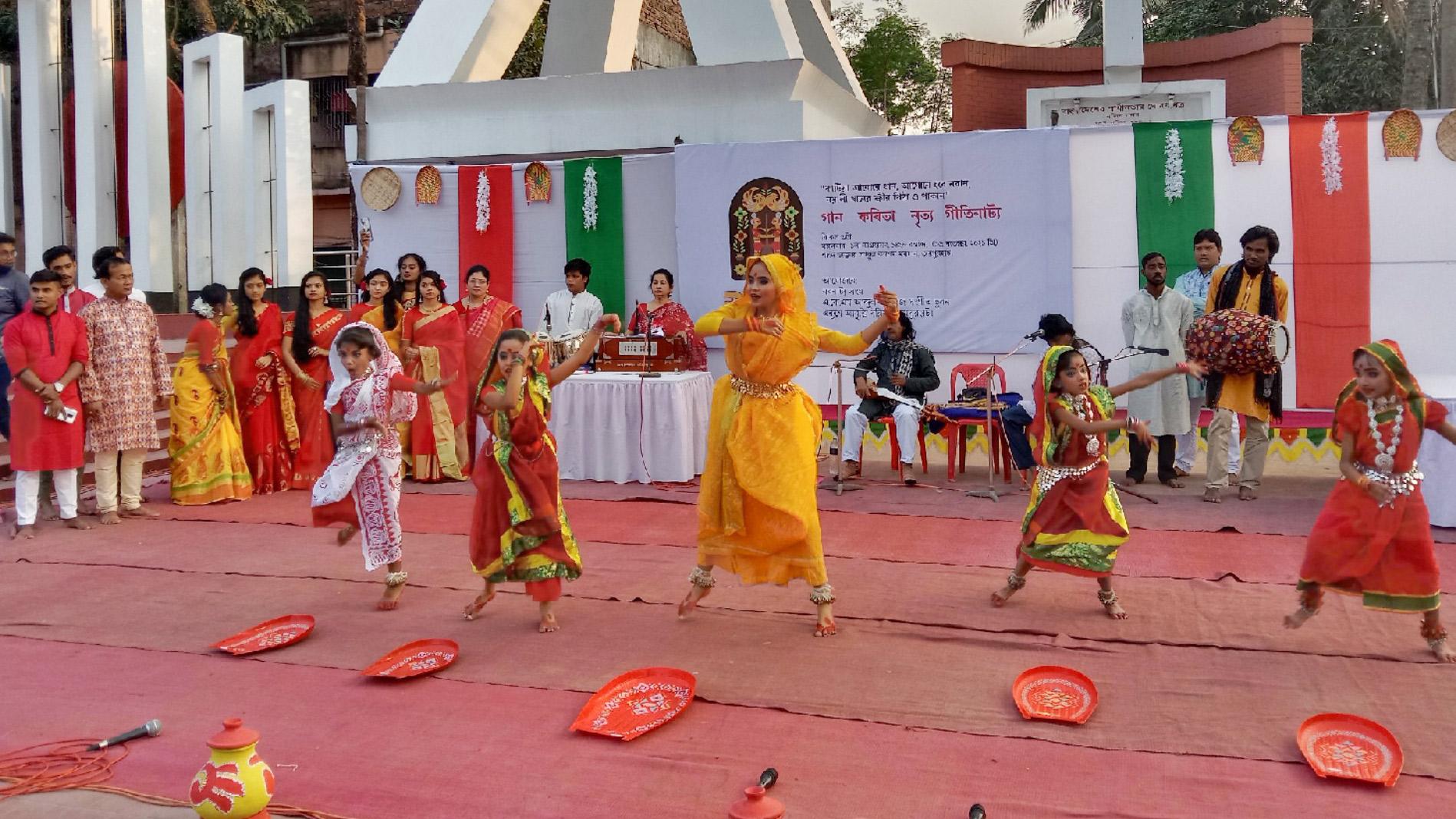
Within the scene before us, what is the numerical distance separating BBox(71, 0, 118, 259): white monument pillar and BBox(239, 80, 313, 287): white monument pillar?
45.7 inches

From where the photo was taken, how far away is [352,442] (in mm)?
5195

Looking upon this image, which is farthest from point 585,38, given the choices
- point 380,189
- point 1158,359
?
point 1158,359

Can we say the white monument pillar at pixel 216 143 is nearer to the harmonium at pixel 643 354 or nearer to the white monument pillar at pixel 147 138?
the white monument pillar at pixel 147 138

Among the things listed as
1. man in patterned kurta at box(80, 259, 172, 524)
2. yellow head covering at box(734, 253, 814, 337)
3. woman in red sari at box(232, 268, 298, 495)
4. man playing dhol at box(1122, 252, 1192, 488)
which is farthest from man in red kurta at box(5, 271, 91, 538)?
man playing dhol at box(1122, 252, 1192, 488)

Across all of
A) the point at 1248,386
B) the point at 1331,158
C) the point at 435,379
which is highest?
the point at 1331,158

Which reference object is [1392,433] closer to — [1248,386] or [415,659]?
[1248,386]

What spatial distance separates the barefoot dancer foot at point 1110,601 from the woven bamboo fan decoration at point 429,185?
6991 mm

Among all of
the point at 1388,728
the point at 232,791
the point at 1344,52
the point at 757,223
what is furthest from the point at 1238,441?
the point at 1344,52

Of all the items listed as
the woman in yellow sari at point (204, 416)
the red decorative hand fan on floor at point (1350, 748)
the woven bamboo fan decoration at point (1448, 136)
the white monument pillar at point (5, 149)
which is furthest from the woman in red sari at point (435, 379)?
the woven bamboo fan decoration at point (1448, 136)

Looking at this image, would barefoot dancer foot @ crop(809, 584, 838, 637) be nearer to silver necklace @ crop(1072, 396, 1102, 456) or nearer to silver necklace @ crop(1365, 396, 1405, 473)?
silver necklace @ crop(1072, 396, 1102, 456)

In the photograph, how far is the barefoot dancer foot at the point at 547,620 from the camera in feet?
15.6

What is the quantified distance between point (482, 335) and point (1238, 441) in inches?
209

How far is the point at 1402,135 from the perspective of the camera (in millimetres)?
7773

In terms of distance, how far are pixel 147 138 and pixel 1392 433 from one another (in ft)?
33.7
